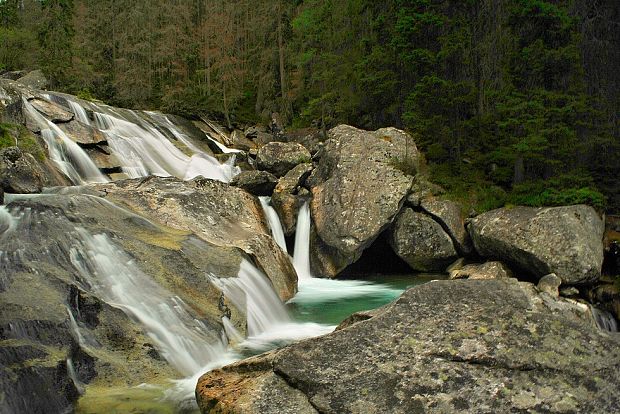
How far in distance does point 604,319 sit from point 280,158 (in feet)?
34.3

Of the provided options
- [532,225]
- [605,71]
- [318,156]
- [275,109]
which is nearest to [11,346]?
[532,225]

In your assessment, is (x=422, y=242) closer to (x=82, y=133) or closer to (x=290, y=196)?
(x=290, y=196)

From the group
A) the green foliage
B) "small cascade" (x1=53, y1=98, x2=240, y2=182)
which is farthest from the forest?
"small cascade" (x1=53, y1=98, x2=240, y2=182)

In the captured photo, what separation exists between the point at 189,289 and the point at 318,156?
954cm

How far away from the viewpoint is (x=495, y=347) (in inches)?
126

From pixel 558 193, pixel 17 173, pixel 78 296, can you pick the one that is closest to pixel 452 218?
pixel 558 193

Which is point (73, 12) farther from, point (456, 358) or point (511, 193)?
point (456, 358)

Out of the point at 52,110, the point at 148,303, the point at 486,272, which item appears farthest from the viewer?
the point at 52,110

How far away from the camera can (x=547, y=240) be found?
474 inches

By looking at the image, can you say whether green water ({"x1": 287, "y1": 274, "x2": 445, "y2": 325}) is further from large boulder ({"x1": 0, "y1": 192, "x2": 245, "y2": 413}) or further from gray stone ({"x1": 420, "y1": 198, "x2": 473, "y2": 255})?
large boulder ({"x1": 0, "y1": 192, "x2": 245, "y2": 413})

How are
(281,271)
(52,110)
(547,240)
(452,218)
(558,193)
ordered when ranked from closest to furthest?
(281,271), (547,240), (558,193), (452,218), (52,110)

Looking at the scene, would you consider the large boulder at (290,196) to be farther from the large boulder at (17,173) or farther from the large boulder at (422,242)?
the large boulder at (17,173)

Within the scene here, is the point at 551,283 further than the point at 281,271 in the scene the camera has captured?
No

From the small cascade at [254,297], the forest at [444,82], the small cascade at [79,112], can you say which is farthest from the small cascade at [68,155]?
the forest at [444,82]
